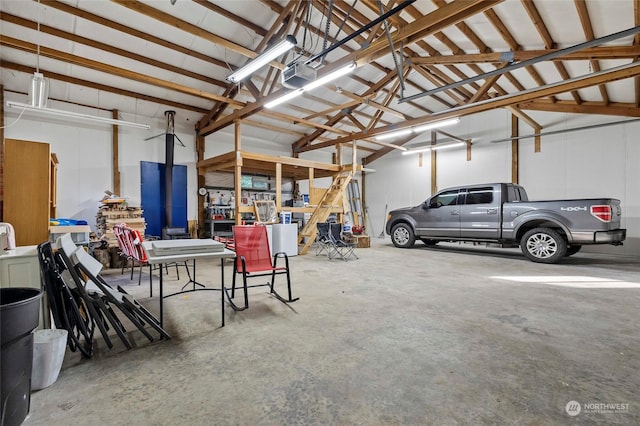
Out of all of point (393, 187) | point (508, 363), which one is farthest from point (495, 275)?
point (393, 187)

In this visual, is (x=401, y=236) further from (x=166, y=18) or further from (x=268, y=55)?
(x=166, y=18)

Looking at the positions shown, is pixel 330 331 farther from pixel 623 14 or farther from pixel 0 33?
pixel 0 33

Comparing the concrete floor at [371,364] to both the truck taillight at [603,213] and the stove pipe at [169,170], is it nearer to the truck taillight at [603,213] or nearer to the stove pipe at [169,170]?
the truck taillight at [603,213]

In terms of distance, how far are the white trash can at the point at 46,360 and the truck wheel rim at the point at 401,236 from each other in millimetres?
7843

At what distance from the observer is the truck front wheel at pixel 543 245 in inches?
228

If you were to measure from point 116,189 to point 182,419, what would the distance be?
7.64m

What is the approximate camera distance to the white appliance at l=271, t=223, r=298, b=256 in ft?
22.9

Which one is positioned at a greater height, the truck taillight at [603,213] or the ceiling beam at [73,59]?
the ceiling beam at [73,59]

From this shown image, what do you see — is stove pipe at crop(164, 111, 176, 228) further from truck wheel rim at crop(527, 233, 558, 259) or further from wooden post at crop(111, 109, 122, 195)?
truck wheel rim at crop(527, 233, 558, 259)

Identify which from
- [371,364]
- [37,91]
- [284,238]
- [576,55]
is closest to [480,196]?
[576,55]

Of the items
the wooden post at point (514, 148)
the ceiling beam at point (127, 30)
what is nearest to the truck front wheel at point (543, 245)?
the wooden post at point (514, 148)

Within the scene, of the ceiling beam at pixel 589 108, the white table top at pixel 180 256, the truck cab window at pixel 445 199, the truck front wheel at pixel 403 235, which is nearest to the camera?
the white table top at pixel 180 256

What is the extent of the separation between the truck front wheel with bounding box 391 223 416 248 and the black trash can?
26.1 ft

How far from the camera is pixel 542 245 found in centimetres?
601
